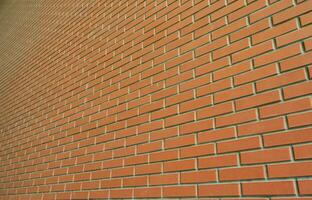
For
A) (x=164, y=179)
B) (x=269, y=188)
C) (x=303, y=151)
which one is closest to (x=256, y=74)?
(x=303, y=151)

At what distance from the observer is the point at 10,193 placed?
3.38 metres

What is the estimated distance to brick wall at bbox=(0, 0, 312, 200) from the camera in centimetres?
144

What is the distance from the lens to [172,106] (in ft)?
6.47

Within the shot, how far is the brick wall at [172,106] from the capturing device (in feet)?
4.72

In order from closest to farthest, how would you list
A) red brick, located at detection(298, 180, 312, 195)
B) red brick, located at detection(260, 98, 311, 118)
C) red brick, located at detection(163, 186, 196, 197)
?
red brick, located at detection(298, 180, 312, 195)
red brick, located at detection(260, 98, 311, 118)
red brick, located at detection(163, 186, 196, 197)

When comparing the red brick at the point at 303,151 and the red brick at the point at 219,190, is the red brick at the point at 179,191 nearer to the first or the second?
the red brick at the point at 219,190

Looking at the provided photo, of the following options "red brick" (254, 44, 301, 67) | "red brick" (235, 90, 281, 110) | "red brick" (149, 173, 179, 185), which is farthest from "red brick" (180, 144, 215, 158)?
"red brick" (254, 44, 301, 67)

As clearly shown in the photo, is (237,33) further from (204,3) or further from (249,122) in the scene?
(249,122)

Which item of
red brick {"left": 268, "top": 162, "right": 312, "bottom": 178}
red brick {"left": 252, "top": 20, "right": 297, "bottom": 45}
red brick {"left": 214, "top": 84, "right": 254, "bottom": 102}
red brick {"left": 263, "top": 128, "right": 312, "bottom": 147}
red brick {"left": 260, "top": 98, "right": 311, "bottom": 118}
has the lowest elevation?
red brick {"left": 268, "top": 162, "right": 312, "bottom": 178}

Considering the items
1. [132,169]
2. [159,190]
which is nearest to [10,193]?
[132,169]

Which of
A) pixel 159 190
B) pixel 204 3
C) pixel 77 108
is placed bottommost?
pixel 159 190

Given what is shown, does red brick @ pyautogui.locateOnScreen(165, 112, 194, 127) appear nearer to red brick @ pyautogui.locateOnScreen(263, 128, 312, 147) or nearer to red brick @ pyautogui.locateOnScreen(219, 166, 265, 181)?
red brick @ pyautogui.locateOnScreen(219, 166, 265, 181)

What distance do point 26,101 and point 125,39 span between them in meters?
2.01

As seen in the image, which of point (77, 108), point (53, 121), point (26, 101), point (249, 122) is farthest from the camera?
point (26, 101)
